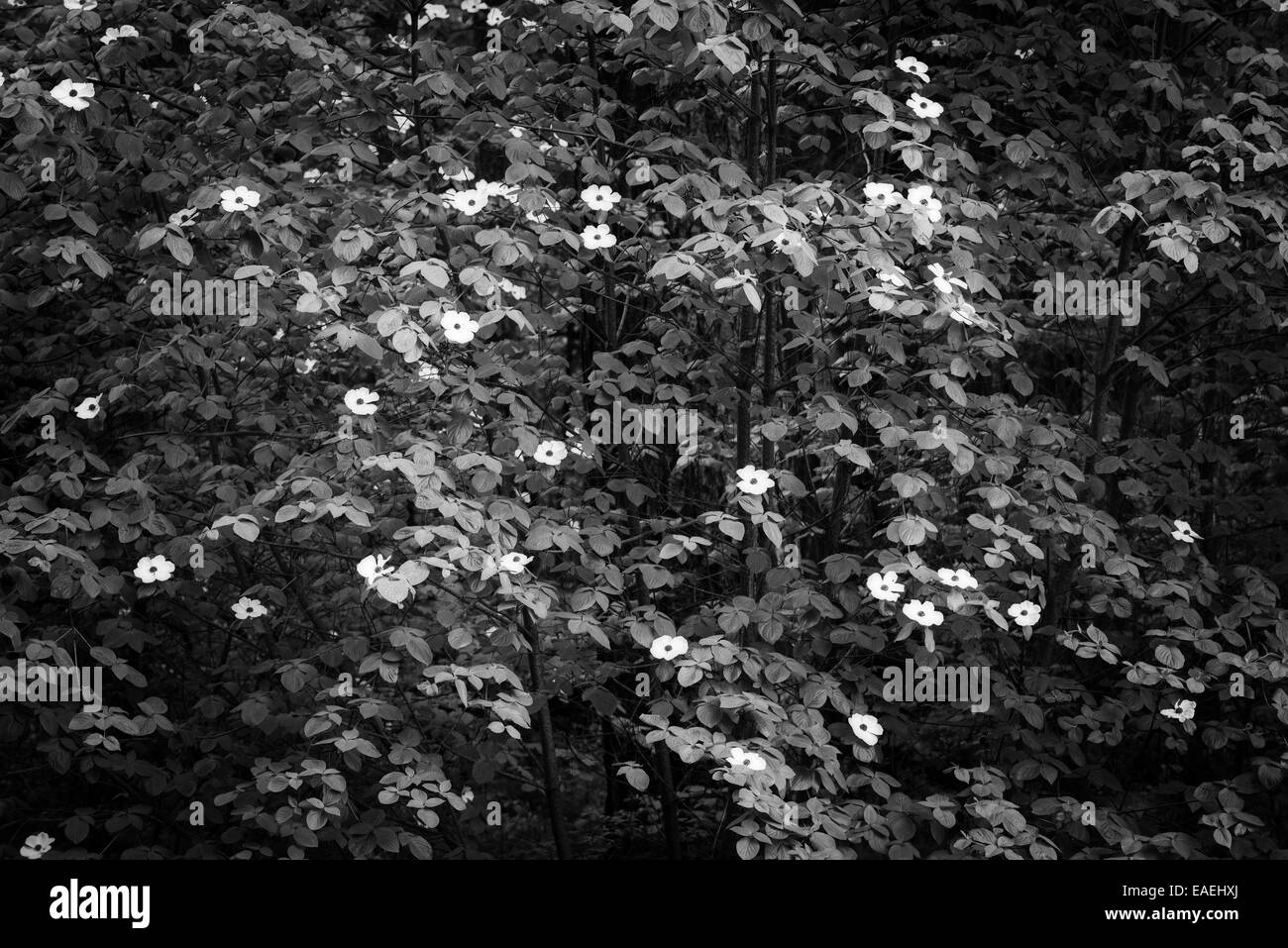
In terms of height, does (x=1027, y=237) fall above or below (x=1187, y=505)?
above

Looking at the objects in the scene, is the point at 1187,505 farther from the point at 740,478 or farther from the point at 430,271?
the point at 430,271

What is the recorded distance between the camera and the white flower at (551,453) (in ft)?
10.7

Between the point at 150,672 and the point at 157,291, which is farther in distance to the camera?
the point at 150,672

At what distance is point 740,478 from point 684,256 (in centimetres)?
70

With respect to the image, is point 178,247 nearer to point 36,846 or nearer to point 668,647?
point 668,647

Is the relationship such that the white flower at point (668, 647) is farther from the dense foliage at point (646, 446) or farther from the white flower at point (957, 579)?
the white flower at point (957, 579)

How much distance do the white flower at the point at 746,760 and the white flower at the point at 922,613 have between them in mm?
564

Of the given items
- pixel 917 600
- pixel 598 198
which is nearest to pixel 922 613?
pixel 917 600

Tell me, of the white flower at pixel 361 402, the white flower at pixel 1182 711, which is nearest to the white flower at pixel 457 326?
the white flower at pixel 361 402

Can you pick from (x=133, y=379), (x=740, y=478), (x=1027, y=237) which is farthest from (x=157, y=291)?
(x=1027, y=237)

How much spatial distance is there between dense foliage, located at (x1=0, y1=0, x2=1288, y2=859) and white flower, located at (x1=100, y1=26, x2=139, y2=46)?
0.07 metres

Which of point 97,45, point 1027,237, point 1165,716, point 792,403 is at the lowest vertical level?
point 1165,716

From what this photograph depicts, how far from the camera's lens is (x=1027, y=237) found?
13.0 ft

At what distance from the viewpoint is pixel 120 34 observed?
3.36 m
